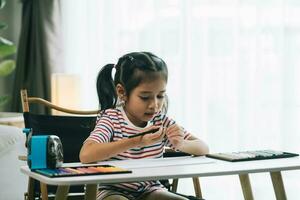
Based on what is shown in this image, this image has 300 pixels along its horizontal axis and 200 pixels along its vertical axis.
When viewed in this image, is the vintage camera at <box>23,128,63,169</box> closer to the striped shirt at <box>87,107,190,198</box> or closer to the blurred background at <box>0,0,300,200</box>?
the striped shirt at <box>87,107,190,198</box>

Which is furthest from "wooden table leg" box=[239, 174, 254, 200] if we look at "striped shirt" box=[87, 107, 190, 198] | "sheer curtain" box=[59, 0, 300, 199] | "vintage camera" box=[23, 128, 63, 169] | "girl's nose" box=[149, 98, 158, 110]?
"sheer curtain" box=[59, 0, 300, 199]

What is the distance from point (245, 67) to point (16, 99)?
1780 mm

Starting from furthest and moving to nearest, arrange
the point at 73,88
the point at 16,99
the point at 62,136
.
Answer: the point at 16,99 → the point at 73,88 → the point at 62,136

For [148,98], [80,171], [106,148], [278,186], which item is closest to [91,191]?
[80,171]

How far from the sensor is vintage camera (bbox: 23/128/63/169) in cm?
179

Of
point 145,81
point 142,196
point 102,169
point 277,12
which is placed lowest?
point 142,196

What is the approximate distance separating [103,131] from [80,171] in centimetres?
47

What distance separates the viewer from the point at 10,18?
16.2 feet

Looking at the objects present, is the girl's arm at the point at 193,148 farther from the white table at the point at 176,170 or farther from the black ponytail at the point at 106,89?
the black ponytail at the point at 106,89

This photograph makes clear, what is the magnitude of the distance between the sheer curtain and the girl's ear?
1.81 m

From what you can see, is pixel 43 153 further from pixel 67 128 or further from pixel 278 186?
pixel 67 128

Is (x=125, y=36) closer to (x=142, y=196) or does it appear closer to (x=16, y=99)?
→ (x=16, y=99)

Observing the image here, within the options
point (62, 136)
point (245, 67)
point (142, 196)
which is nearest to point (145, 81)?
point (142, 196)

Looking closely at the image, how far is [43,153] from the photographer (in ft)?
5.88
